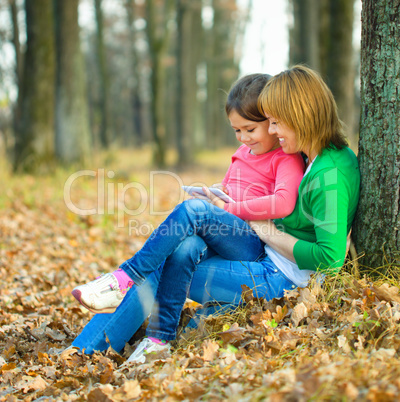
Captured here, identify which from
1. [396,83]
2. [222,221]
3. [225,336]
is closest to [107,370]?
[225,336]

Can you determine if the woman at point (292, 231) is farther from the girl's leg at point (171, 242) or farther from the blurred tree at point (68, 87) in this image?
the blurred tree at point (68, 87)

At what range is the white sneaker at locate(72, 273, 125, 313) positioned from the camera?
2488 mm

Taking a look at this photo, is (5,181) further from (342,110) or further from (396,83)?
(396,83)

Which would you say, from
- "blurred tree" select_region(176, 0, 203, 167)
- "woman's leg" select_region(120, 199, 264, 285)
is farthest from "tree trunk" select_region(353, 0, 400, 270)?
"blurred tree" select_region(176, 0, 203, 167)

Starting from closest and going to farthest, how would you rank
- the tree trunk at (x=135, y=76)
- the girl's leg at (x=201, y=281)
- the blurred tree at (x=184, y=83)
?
the girl's leg at (x=201, y=281)
the blurred tree at (x=184, y=83)
the tree trunk at (x=135, y=76)

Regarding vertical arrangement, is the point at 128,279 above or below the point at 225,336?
above

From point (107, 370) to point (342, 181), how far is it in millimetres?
1725

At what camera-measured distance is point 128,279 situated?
2602 millimetres

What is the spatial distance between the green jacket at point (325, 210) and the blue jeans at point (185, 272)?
295 mm

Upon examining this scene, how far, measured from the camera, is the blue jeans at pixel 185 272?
2.60 metres

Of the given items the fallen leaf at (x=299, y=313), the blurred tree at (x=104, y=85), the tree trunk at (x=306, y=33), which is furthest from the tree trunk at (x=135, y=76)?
the fallen leaf at (x=299, y=313)

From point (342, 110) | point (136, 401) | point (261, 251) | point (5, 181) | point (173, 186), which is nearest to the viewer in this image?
point (136, 401)

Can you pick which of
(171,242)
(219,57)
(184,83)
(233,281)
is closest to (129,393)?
(171,242)

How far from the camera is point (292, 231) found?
283cm
